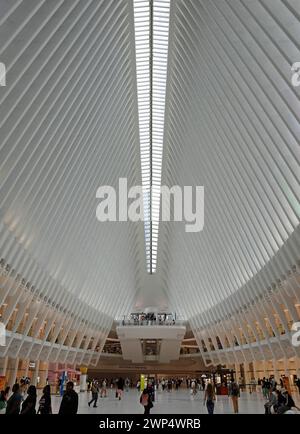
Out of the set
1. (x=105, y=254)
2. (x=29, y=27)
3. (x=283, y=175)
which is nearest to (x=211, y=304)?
(x=105, y=254)

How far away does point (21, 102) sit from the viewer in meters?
15.5

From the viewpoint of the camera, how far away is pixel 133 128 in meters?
27.2

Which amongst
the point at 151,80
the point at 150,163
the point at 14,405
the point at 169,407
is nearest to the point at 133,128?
the point at 151,80

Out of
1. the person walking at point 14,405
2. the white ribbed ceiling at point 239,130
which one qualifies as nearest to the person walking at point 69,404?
the person walking at point 14,405

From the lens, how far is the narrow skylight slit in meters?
19.1

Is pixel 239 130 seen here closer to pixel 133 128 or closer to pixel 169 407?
pixel 133 128

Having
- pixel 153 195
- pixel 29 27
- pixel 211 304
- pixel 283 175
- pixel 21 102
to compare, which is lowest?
pixel 211 304

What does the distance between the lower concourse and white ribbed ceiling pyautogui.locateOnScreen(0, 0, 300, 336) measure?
0.25ft

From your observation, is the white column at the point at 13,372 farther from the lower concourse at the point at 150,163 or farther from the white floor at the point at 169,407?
the white floor at the point at 169,407

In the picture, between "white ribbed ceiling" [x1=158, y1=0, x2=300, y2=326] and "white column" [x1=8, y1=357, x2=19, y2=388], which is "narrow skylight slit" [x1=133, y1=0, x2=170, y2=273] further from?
"white column" [x1=8, y1=357, x2=19, y2=388]

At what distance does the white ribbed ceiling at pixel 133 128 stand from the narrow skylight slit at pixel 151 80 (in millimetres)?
564
